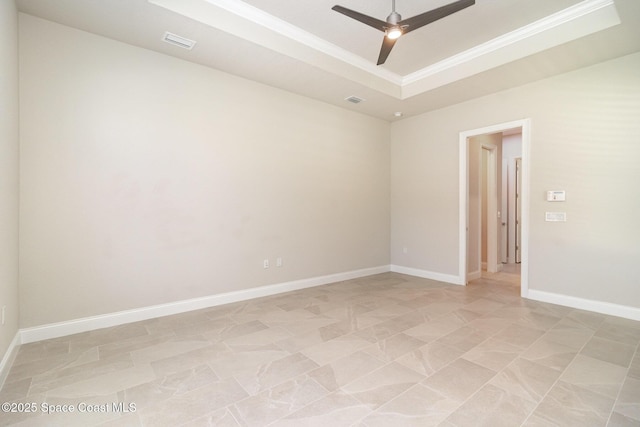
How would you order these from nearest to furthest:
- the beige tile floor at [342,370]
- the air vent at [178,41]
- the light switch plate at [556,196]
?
1. the beige tile floor at [342,370]
2. the air vent at [178,41]
3. the light switch plate at [556,196]

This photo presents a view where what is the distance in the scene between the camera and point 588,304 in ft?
12.1

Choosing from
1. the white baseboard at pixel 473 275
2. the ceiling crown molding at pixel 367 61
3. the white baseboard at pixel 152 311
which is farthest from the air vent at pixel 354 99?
the white baseboard at pixel 473 275

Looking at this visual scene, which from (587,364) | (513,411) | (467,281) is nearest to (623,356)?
(587,364)

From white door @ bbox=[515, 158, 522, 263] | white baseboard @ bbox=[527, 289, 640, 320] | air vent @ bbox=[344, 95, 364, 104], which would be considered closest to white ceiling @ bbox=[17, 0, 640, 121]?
air vent @ bbox=[344, 95, 364, 104]

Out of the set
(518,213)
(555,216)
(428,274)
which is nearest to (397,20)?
(555,216)

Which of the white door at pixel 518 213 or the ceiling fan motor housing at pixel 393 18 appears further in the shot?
the white door at pixel 518 213

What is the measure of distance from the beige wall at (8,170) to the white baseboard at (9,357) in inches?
2.1

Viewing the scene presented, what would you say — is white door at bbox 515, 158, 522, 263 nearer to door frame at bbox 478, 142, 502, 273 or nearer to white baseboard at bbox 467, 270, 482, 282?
door frame at bbox 478, 142, 502, 273

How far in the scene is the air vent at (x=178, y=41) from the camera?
311cm

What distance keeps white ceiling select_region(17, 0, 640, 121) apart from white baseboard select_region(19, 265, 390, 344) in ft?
9.61

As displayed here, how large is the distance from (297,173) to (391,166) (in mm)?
2311

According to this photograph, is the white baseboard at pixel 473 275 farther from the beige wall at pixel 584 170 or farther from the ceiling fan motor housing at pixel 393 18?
the ceiling fan motor housing at pixel 393 18

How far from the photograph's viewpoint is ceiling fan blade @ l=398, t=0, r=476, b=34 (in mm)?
2406

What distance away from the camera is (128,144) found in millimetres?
3270
